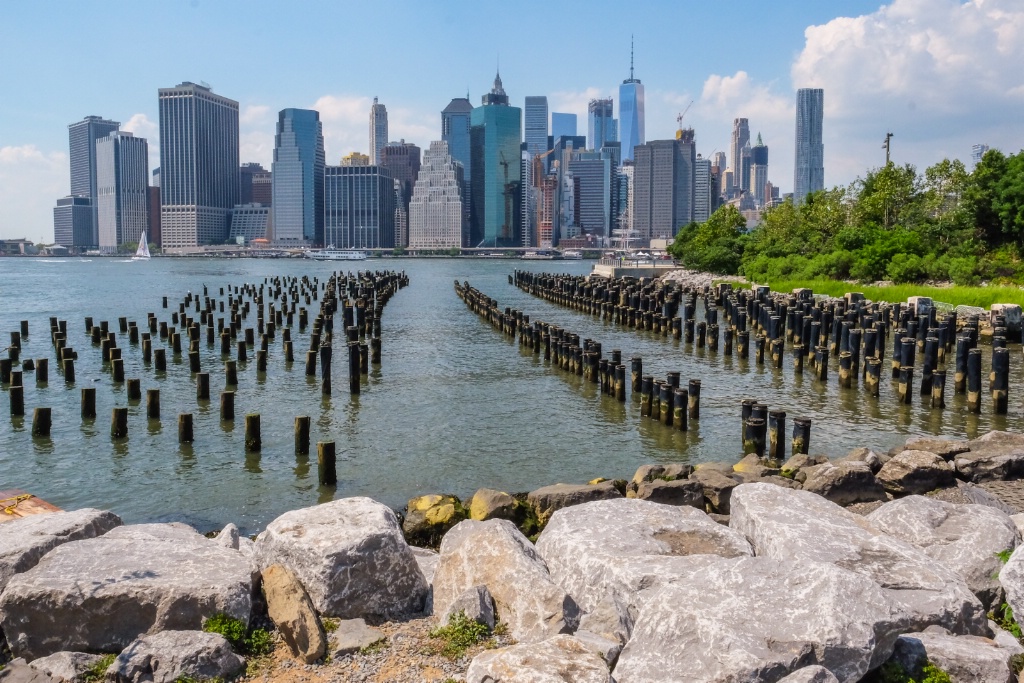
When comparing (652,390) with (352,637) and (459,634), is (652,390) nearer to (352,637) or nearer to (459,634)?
(459,634)

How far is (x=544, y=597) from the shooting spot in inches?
339

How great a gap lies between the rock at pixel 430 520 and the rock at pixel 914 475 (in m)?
7.66

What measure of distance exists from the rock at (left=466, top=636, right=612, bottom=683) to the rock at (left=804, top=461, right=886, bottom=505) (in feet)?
28.2

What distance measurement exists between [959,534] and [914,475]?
219 inches

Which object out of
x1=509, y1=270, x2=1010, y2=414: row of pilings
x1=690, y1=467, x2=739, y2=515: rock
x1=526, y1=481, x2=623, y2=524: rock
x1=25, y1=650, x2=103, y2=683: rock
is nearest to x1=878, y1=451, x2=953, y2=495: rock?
x1=690, y1=467, x2=739, y2=515: rock

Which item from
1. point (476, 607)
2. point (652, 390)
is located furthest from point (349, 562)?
point (652, 390)

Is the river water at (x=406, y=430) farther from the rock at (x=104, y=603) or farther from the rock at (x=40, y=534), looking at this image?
the rock at (x=104, y=603)

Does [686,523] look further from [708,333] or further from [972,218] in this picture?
[972,218]

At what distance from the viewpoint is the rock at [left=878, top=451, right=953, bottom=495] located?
15.4 meters

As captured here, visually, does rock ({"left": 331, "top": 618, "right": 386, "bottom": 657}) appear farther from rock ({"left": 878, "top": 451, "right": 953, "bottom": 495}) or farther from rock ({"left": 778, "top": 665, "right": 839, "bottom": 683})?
rock ({"left": 878, "top": 451, "right": 953, "bottom": 495})

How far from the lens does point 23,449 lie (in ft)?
70.2

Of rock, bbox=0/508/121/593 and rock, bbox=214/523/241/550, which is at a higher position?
rock, bbox=0/508/121/593

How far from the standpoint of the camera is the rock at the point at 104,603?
27.6 feet

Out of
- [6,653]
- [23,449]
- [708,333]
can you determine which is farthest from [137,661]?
[708,333]
